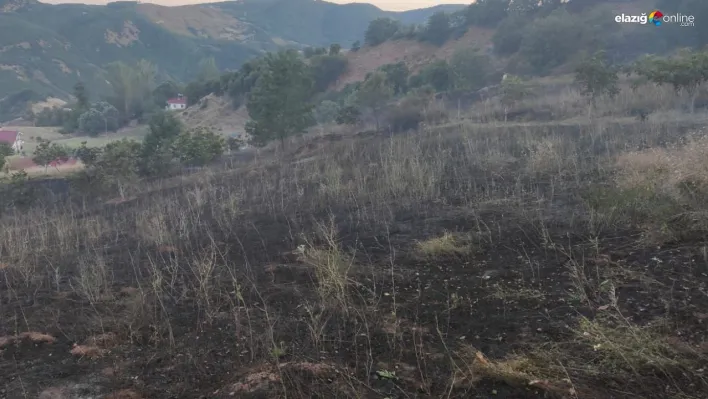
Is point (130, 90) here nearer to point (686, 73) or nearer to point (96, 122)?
point (96, 122)

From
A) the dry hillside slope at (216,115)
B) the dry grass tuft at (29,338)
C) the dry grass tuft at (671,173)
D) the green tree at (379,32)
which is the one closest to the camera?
the dry grass tuft at (29,338)

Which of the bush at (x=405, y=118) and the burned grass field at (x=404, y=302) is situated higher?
the bush at (x=405, y=118)

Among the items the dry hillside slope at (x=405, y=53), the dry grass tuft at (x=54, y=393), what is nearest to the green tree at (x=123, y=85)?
the dry hillside slope at (x=405, y=53)

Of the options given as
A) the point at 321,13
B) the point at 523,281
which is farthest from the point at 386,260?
the point at 321,13

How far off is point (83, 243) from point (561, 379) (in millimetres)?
7892

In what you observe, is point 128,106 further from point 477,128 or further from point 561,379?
point 561,379

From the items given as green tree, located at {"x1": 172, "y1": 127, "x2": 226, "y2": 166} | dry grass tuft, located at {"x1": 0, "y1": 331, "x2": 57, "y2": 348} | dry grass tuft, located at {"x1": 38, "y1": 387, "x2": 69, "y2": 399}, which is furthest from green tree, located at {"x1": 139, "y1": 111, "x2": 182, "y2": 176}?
dry grass tuft, located at {"x1": 38, "y1": 387, "x2": 69, "y2": 399}

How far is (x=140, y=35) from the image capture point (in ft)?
456

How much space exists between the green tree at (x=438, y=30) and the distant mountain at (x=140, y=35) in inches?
2272

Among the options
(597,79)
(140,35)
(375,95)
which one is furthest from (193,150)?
(140,35)

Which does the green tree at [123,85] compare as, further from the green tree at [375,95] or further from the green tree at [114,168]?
the green tree at [114,168]

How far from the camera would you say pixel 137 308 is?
4391 millimetres

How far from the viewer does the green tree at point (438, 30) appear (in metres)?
44.2

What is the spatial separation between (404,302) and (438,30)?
4394 centimetres
